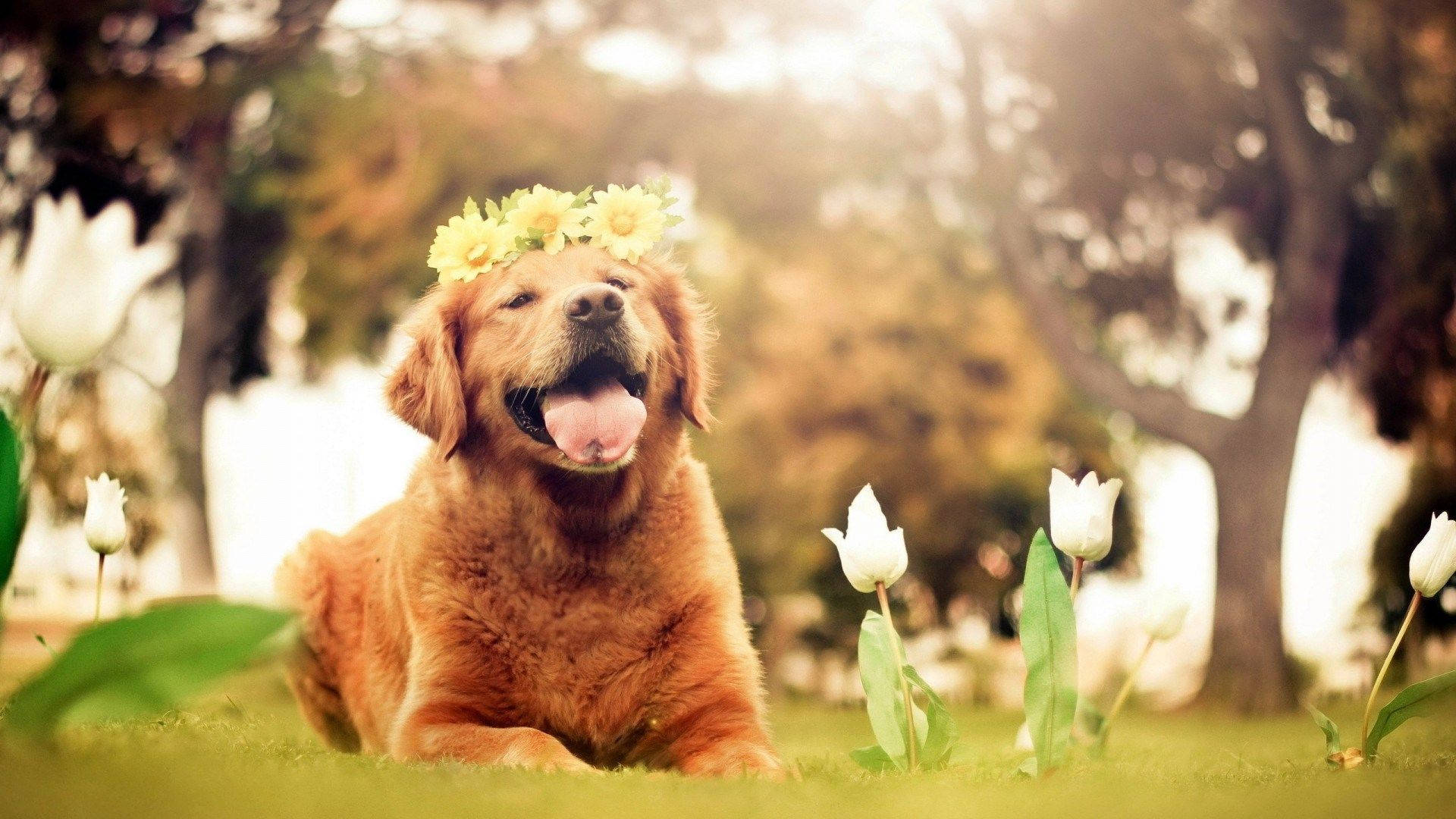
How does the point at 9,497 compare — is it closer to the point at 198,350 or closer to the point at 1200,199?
the point at 1200,199

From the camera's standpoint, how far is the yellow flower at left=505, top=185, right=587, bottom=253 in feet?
9.62

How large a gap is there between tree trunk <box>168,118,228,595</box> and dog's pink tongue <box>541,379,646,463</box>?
330 inches

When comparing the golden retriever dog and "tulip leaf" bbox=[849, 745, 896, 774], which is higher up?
the golden retriever dog

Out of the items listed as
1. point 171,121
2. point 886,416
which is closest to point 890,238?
point 886,416

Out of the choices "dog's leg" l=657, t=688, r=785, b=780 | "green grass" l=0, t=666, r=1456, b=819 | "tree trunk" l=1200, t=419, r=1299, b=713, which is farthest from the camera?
"tree trunk" l=1200, t=419, r=1299, b=713

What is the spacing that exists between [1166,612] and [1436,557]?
0.58 meters

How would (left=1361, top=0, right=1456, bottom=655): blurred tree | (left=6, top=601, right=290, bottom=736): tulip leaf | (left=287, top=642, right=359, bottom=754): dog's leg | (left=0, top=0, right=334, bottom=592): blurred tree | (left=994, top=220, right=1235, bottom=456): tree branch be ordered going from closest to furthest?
1. (left=6, top=601, right=290, bottom=736): tulip leaf
2. (left=287, top=642, right=359, bottom=754): dog's leg
3. (left=1361, top=0, right=1456, bottom=655): blurred tree
4. (left=994, top=220, right=1235, bottom=456): tree branch
5. (left=0, top=0, right=334, bottom=592): blurred tree

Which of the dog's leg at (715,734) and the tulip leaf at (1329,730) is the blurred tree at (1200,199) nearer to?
the tulip leaf at (1329,730)

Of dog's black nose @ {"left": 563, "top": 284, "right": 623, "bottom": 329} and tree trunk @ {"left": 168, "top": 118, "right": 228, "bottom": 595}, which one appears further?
tree trunk @ {"left": 168, "top": 118, "right": 228, "bottom": 595}

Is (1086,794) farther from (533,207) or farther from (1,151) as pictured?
(1,151)

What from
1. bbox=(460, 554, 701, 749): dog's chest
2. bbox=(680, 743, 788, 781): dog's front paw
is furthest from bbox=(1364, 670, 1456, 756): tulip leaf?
bbox=(460, 554, 701, 749): dog's chest

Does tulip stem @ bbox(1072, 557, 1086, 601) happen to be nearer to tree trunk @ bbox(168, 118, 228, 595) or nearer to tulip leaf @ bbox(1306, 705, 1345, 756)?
tulip leaf @ bbox(1306, 705, 1345, 756)

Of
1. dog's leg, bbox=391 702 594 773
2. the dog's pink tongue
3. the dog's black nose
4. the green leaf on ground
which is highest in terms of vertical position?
the dog's black nose

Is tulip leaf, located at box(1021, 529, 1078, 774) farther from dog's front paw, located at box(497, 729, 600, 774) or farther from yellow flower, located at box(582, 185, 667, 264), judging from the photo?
yellow flower, located at box(582, 185, 667, 264)
